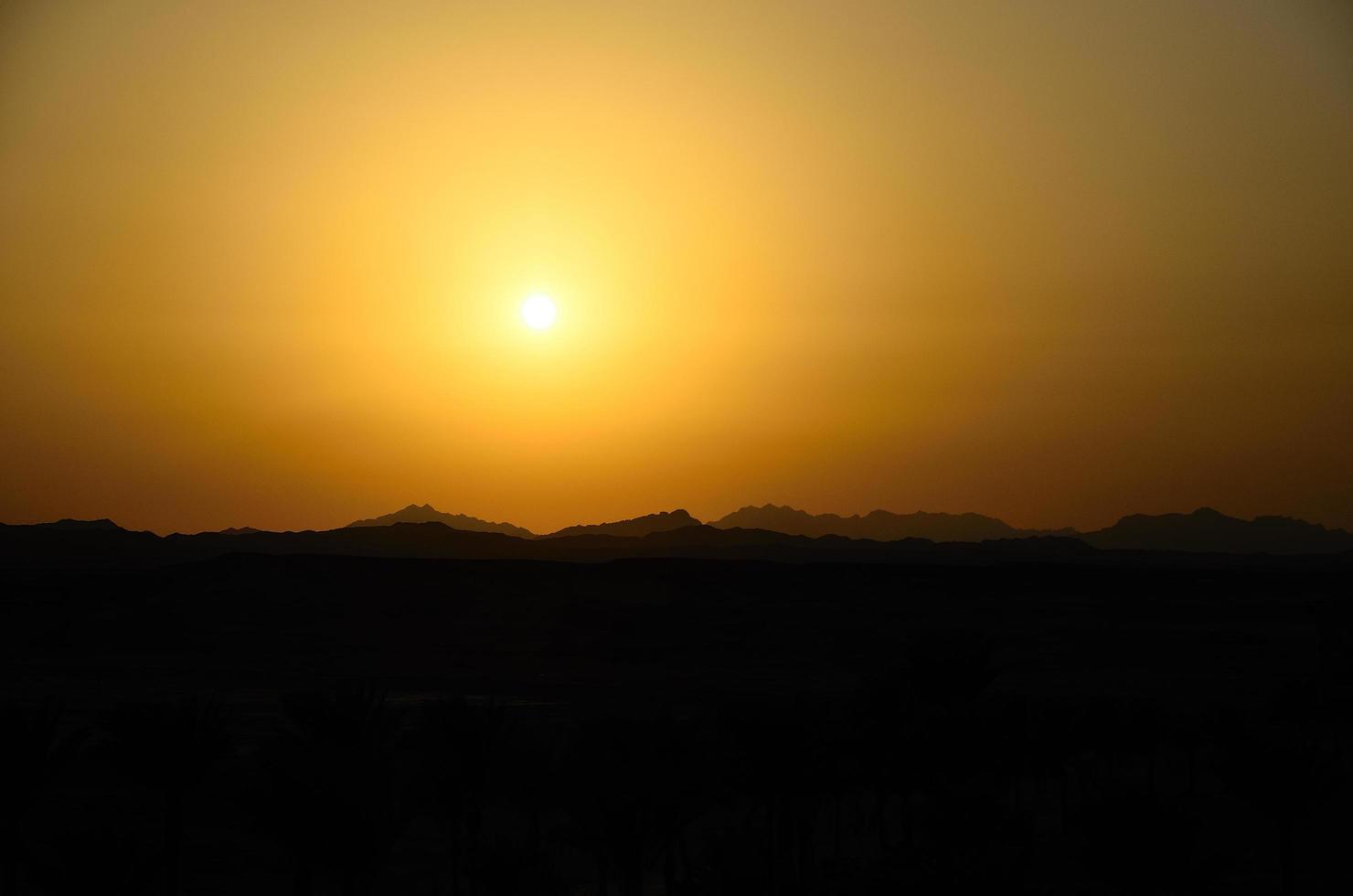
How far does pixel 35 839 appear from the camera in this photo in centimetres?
4569

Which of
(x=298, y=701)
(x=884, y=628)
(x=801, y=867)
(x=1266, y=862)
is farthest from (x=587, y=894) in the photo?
(x=884, y=628)

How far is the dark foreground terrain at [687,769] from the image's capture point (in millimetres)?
31406

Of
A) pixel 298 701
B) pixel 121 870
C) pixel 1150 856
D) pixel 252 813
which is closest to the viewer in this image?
pixel 121 870

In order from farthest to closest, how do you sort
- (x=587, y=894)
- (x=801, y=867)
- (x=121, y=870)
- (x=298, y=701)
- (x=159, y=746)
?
1. (x=587, y=894)
2. (x=801, y=867)
3. (x=298, y=701)
4. (x=159, y=746)
5. (x=121, y=870)

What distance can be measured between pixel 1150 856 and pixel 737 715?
14.8 m

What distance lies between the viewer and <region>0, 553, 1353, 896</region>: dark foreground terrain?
31.4 m

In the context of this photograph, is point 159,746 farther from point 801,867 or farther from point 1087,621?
point 1087,621

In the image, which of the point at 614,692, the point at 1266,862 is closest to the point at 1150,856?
the point at 1266,862

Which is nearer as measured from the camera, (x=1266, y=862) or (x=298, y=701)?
(x=298, y=701)

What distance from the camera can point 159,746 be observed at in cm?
3503

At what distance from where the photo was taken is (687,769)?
38594 millimetres

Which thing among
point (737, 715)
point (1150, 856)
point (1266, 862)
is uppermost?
point (737, 715)

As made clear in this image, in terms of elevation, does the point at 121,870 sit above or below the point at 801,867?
above

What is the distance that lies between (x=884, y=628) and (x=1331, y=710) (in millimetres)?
72701
